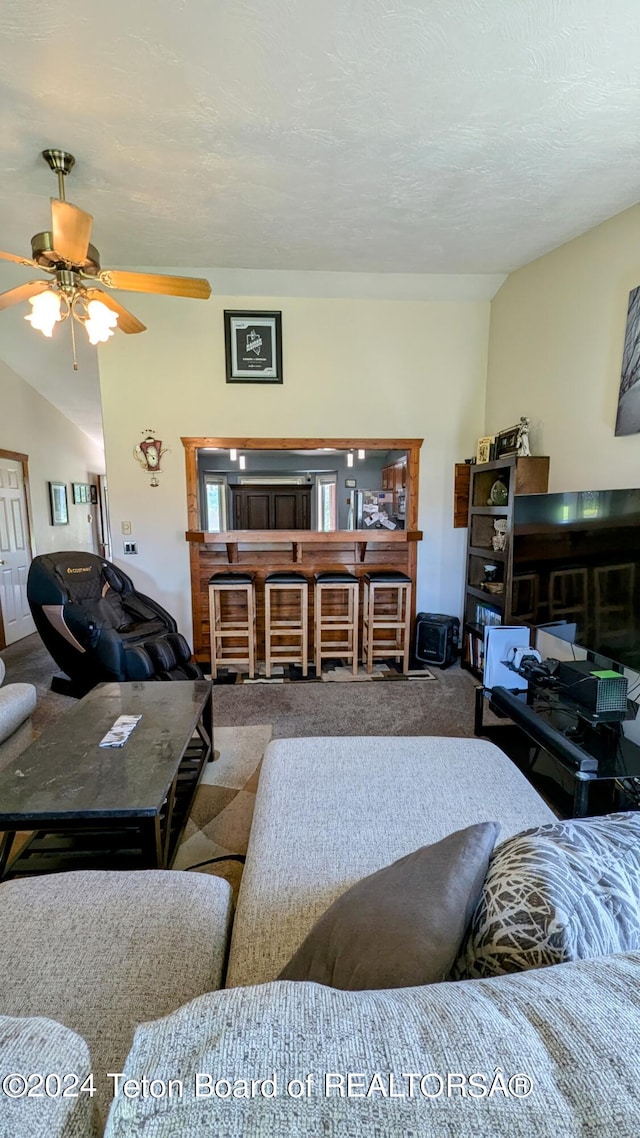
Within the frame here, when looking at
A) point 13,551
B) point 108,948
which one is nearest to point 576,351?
point 108,948

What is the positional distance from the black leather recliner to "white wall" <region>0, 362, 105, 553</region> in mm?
2523

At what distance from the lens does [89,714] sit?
2025mm

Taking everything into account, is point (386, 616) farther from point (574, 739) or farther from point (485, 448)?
point (574, 739)

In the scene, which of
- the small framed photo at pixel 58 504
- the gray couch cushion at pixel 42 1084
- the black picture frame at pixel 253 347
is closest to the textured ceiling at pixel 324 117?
the black picture frame at pixel 253 347

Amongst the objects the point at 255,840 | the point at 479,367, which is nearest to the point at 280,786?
the point at 255,840

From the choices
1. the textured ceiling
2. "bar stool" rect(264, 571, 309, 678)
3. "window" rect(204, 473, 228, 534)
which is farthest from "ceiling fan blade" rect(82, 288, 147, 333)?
"bar stool" rect(264, 571, 309, 678)

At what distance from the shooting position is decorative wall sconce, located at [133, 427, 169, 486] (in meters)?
3.86

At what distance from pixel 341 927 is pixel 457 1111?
39cm

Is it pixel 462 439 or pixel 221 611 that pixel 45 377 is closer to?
pixel 221 611

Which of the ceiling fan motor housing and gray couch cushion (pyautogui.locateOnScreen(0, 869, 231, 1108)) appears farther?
the ceiling fan motor housing

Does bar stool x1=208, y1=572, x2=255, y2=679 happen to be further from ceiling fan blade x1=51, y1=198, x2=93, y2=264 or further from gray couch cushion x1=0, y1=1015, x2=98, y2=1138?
gray couch cushion x1=0, y1=1015, x2=98, y2=1138

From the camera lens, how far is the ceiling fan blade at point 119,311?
2.31m

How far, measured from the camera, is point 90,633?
2.99 meters

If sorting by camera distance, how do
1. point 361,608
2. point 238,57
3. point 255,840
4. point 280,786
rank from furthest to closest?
1. point 361,608
2. point 238,57
3. point 280,786
4. point 255,840
